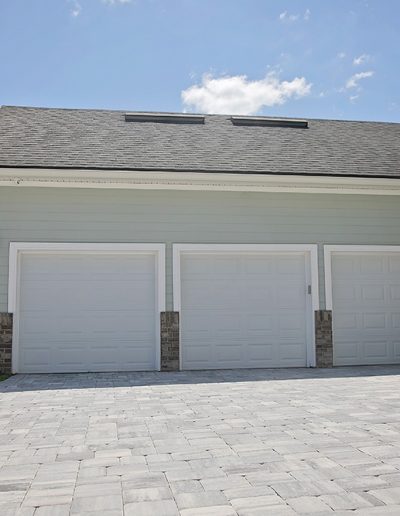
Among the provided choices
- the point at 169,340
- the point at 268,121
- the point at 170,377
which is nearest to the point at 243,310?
the point at 169,340

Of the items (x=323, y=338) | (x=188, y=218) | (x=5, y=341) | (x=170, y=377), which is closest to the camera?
(x=170, y=377)

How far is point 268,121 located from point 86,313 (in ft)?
24.0

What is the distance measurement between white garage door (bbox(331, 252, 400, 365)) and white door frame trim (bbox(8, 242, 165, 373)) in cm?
359

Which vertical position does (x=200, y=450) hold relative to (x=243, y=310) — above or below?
below

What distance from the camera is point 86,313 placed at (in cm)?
965

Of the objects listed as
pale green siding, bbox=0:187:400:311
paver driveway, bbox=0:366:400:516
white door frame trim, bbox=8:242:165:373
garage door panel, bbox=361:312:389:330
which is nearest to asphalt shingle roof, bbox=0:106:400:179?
pale green siding, bbox=0:187:400:311

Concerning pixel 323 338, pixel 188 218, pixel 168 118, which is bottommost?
pixel 323 338

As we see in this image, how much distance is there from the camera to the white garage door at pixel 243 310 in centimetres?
1001

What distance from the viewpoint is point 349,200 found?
10633 millimetres

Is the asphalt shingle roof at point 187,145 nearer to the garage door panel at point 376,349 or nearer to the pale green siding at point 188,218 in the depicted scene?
the pale green siding at point 188,218

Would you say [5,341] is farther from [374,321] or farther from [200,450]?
[374,321]

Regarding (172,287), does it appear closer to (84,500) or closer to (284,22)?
(284,22)

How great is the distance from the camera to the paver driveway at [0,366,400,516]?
10.7ft

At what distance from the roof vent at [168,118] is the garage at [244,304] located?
4522mm
